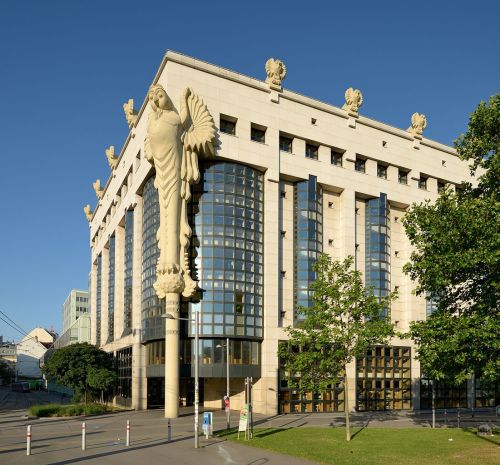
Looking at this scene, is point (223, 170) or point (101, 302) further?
point (101, 302)

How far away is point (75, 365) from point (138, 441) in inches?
1347

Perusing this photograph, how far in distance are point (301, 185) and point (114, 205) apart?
110 ft

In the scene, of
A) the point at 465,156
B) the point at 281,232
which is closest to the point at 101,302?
the point at 281,232

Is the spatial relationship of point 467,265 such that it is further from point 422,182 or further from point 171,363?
point 422,182

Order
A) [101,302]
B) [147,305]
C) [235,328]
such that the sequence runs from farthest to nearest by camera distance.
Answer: [101,302]
[147,305]
[235,328]

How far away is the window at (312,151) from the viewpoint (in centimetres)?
6456

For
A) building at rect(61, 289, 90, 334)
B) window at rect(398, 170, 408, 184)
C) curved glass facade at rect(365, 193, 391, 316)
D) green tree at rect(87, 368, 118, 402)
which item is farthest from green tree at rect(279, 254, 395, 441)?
building at rect(61, 289, 90, 334)

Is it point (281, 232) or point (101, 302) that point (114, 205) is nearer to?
point (101, 302)

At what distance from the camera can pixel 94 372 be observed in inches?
2559

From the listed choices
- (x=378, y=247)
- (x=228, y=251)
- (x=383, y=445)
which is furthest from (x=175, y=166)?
(x=383, y=445)

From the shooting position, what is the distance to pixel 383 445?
32.0 m

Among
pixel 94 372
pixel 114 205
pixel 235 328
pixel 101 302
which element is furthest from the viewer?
pixel 101 302

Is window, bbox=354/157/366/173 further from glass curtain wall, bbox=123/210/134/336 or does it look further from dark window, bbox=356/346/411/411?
glass curtain wall, bbox=123/210/134/336

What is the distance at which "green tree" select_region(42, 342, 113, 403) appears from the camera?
65125mm
